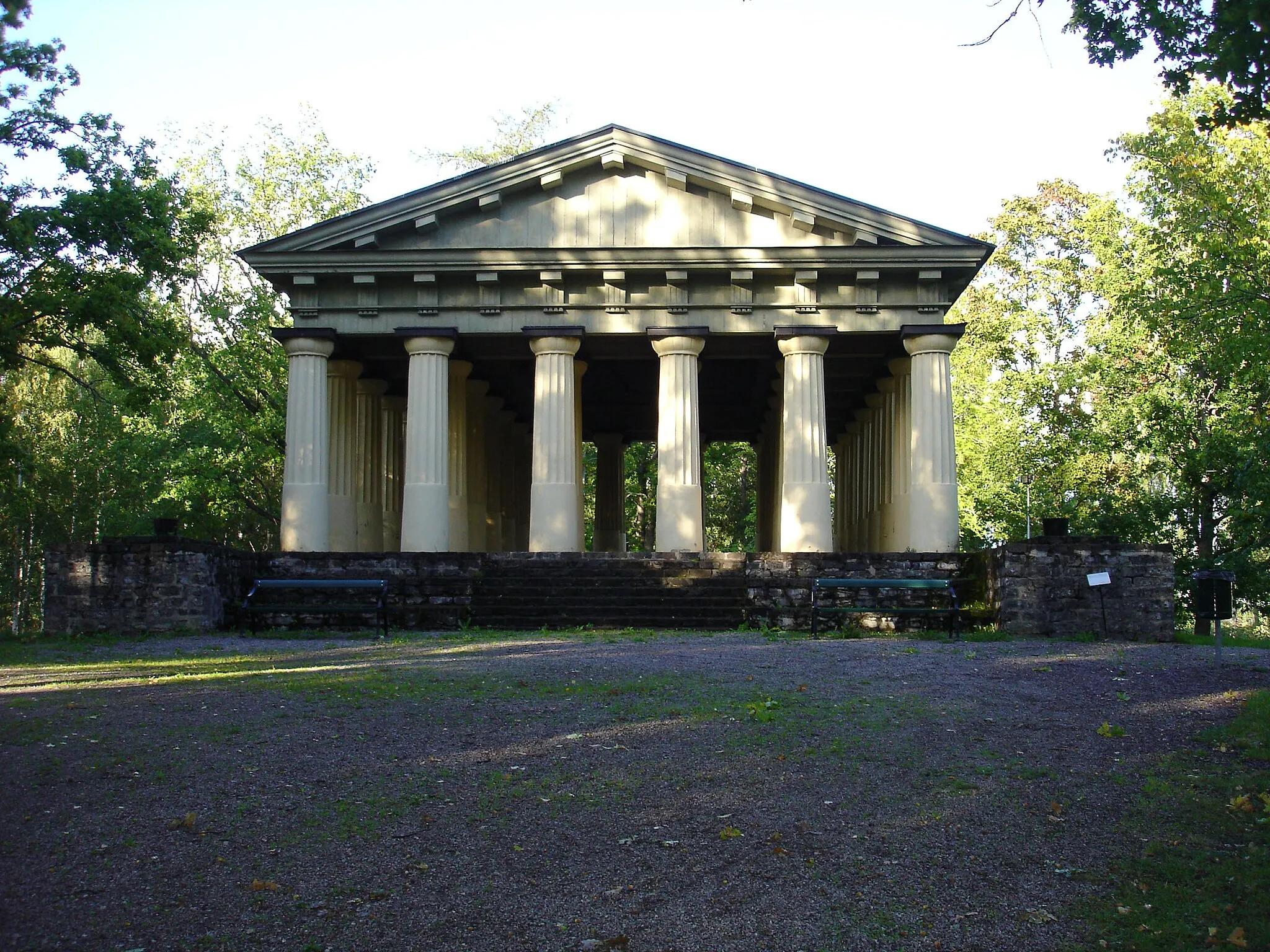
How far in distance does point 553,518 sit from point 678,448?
2.96 metres

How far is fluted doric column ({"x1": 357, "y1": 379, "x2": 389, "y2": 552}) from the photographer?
28.4 meters

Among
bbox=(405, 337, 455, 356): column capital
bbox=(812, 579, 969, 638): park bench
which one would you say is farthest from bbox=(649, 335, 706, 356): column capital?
bbox=(812, 579, 969, 638): park bench

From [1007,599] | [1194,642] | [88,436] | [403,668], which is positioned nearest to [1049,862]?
[403,668]

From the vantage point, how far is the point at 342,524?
2688 cm

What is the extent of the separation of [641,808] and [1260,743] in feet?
13.9

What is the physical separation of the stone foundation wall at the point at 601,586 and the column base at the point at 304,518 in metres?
3.15

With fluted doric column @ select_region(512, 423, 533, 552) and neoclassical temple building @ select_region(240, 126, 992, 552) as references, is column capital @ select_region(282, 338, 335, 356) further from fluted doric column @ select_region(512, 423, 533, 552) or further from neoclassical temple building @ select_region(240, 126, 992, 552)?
fluted doric column @ select_region(512, 423, 533, 552)

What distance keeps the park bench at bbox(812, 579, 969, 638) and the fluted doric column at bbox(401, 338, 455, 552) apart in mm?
8749

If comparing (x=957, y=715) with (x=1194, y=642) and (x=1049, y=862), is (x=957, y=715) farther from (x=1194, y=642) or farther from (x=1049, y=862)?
(x=1194, y=642)

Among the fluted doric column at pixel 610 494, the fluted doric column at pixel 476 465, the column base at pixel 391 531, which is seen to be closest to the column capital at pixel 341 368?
the fluted doric column at pixel 476 465

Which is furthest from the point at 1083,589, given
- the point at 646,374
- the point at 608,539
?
the point at 608,539

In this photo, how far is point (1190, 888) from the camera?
538cm

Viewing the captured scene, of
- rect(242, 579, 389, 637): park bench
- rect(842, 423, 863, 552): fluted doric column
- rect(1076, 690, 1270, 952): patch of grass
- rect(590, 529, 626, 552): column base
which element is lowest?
rect(1076, 690, 1270, 952): patch of grass

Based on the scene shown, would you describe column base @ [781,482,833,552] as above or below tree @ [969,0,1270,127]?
below
